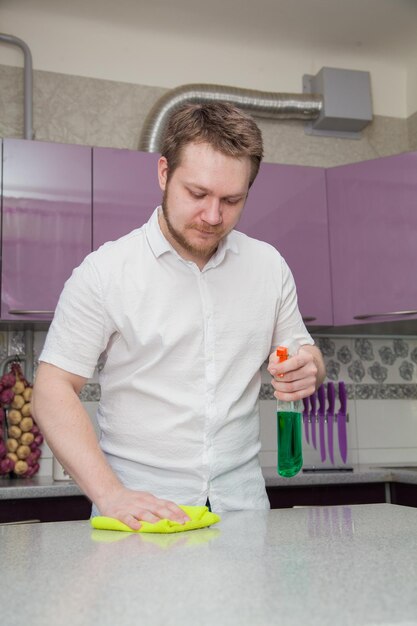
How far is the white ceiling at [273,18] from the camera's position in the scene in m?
2.92

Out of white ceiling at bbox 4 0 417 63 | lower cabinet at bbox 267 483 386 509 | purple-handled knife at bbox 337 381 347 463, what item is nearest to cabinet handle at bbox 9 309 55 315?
lower cabinet at bbox 267 483 386 509

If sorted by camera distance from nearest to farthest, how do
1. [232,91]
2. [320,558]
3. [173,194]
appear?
[320,558] < [173,194] < [232,91]

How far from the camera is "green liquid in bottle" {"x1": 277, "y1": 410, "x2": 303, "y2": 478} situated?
115 cm

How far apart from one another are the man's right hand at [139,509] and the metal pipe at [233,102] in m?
1.96

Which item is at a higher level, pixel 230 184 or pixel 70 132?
pixel 70 132

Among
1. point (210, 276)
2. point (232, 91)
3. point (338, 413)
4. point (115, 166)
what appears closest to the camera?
point (210, 276)

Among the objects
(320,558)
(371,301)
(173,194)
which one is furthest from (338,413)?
(320,558)

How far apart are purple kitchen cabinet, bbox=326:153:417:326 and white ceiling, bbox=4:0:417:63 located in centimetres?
68

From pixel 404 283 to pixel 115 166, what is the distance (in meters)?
1.13

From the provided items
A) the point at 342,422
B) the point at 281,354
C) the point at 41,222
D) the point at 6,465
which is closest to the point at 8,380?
the point at 6,465

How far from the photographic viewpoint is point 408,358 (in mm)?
3170

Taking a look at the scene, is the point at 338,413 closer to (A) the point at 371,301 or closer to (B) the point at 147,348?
(A) the point at 371,301

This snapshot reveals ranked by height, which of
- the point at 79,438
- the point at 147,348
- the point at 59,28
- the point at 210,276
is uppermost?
the point at 59,28

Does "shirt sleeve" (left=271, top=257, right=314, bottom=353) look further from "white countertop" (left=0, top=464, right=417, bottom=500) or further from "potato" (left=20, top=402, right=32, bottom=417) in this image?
"potato" (left=20, top=402, right=32, bottom=417)
